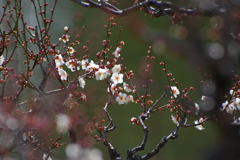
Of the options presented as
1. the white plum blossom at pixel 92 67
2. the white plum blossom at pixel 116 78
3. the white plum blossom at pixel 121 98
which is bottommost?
the white plum blossom at pixel 121 98

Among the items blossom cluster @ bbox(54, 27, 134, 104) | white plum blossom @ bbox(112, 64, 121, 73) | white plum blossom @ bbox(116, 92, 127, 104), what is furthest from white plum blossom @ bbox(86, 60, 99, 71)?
white plum blossom @ bbox(116, 92, 127, 104)

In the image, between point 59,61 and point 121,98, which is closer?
point 59,61

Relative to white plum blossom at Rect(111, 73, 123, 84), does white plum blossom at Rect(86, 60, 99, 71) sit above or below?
above

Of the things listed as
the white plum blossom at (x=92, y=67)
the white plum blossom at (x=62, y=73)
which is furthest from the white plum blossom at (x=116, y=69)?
the white plum blossom at (x=62, y=73)

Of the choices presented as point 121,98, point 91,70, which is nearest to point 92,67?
point 91,70

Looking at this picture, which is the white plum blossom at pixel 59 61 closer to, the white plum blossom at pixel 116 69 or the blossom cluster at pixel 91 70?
the blossom cluster at pixel 91 70

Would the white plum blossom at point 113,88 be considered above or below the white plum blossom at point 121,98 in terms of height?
above

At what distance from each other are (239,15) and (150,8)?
4.11ft

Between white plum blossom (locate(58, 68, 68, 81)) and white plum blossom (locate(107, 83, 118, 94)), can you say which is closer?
white plum blossom (locate(58, 68, 68, 81))

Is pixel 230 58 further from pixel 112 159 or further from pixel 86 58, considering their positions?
pixel 86 58

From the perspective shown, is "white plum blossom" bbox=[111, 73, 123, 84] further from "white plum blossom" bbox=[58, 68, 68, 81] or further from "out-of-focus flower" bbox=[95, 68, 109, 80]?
"white plum blossom" bbox=[58, 68, 68, 81]

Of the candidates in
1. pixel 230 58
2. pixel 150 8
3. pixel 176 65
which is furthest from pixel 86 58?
pixel 176 65

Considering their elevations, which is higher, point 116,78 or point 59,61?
point 59,61

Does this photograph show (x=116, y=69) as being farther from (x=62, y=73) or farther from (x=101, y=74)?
(x=62, y=73)
